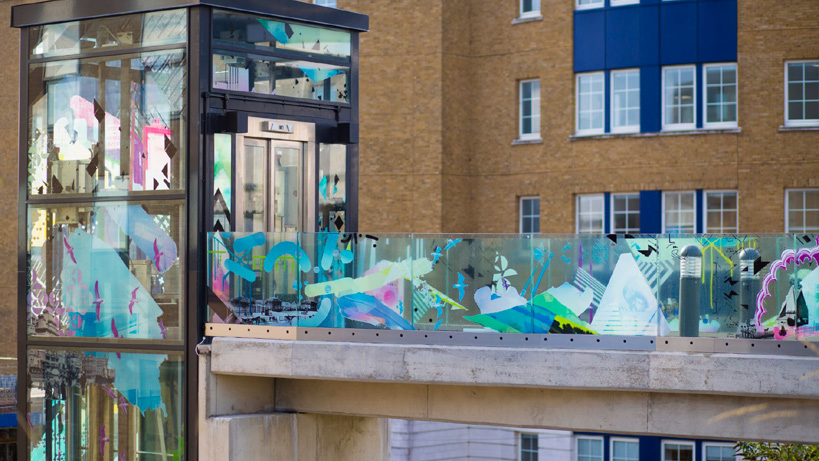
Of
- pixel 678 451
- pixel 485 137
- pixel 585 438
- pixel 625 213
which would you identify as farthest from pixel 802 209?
pixel 485 137

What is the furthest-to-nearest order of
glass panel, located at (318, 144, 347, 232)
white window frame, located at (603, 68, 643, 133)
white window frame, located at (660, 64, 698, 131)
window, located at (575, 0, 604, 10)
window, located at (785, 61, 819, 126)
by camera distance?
window, located at (575, 0, 604, 10)
white window frame, located at (603, 68, 643, 133)
white window frame, located at (660, 64, 698, 131)
window, located at (785, 61, 819, 126)
glass panel, located at (318, 144, 347, 232)

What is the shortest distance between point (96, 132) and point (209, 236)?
2.41 meters

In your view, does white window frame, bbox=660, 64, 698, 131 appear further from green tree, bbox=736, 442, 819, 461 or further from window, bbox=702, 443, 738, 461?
green tree, bbox=736, 442, 819, 461

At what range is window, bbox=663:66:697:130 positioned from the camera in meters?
32.2

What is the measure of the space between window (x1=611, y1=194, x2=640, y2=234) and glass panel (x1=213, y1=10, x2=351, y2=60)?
16.7 meters

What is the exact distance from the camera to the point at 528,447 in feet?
111

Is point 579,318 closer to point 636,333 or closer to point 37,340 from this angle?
point 636,333

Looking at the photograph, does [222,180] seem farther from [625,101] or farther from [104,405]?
[625,101]

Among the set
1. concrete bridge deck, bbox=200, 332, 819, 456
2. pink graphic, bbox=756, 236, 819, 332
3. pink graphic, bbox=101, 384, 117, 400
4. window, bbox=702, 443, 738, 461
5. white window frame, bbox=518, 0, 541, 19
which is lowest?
window, bbox=702, 443, 738, 461

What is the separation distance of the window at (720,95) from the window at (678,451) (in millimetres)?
8268

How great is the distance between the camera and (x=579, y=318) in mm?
13703

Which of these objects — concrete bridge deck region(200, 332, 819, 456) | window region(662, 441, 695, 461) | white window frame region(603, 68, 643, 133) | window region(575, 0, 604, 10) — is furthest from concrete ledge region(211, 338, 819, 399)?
window region(575, 0, 604, 10)

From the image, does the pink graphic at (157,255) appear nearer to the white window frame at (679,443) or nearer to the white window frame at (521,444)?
the white window frame at (679,443)

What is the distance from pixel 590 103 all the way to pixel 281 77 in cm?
1772
